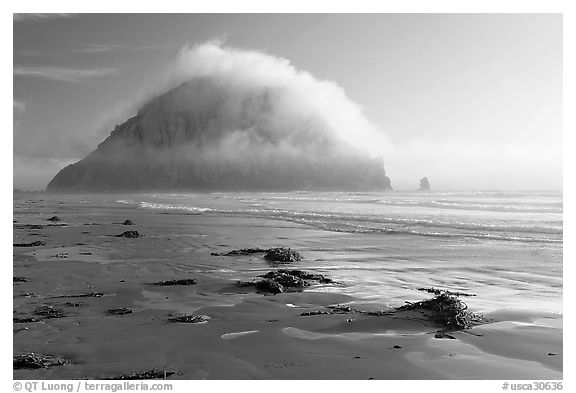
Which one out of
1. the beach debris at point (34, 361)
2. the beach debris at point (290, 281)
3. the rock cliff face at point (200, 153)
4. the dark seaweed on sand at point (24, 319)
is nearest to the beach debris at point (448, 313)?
the beach debris at point (290, 281)

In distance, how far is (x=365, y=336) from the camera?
5.43m

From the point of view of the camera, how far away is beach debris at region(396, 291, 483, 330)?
5742 mm

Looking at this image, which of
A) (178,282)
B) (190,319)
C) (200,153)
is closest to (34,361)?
(190,319)

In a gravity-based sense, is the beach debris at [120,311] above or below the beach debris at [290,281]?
below

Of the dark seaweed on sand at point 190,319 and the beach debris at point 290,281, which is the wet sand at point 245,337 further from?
the beach debris at point 290,281

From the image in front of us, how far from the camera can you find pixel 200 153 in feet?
221

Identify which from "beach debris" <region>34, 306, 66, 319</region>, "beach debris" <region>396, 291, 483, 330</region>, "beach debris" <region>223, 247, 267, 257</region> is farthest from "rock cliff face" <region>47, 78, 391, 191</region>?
"beach debris" <region>396, 291, 483, 330</region>

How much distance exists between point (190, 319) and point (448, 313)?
3490mm

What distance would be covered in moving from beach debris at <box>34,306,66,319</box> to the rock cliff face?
3047 centimetres

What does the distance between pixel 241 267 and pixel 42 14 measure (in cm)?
625

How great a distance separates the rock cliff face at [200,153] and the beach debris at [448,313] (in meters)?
31.5

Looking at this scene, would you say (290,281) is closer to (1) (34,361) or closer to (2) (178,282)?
(2) (178,282)

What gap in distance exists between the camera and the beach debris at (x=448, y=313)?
5742mm

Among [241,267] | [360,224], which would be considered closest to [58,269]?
[241,267]
